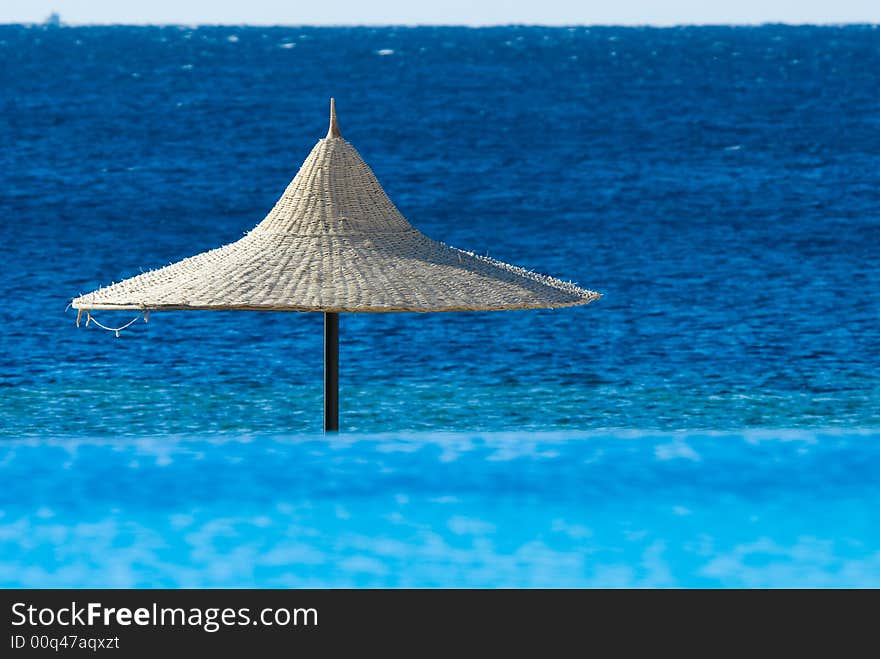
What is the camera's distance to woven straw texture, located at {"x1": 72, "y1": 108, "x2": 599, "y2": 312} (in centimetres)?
732

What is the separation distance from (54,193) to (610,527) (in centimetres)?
2671

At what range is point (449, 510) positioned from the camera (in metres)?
6.66

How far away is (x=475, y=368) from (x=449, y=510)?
897cm

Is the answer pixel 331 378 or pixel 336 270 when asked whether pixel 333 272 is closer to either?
pixel 336 270

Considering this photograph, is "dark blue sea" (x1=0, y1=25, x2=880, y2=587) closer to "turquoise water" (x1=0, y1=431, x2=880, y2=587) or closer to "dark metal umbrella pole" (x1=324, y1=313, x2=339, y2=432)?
"turquoise water" (x1=0, y1=431, x2=880, y2=587)

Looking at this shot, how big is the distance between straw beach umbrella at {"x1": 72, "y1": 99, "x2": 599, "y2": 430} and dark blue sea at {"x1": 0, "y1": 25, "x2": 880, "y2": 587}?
0.69 meters

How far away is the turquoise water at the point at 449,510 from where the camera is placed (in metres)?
6.38

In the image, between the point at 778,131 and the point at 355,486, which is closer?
the point at 355,486

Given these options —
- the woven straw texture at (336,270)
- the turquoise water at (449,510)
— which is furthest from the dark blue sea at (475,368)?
the woven straw texture at (336,270)

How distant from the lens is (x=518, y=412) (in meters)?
13.6

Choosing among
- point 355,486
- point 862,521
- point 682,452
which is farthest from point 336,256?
point 862,521

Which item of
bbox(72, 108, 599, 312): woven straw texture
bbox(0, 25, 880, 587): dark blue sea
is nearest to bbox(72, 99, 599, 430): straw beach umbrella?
bbox(72, 108, 599, 312): woven straw texture
